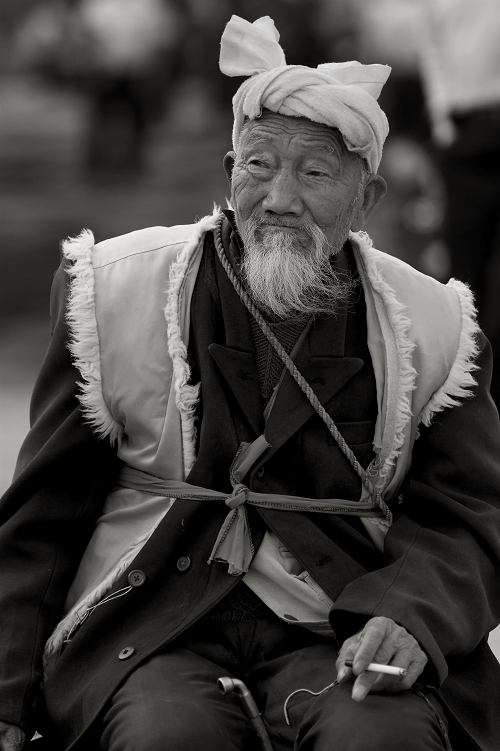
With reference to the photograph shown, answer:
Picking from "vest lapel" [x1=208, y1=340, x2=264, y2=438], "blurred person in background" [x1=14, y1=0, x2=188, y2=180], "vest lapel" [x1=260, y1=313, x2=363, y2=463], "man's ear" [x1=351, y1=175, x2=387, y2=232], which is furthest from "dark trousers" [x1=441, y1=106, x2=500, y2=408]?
"blurred person in background" [x1=14, y1=0, x2=188, y2=180]

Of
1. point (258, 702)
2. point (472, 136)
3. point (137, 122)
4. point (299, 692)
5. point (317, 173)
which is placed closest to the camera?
point (299, 692)

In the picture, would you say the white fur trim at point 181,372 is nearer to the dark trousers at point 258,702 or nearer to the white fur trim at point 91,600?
the white fur trim at point 91,600

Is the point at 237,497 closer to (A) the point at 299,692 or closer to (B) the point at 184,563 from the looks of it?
(B) the point at 184,563

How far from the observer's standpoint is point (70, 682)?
8.42 feet

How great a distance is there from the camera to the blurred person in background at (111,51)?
10.1 m

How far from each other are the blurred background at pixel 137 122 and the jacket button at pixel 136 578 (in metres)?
5.07

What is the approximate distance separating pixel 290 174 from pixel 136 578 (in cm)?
105

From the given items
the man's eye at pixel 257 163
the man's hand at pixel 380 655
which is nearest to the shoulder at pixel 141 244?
the man's eye at pixel 257 163

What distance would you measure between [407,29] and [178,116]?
2.52 m

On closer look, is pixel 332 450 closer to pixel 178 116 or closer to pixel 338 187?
pixel 338 187

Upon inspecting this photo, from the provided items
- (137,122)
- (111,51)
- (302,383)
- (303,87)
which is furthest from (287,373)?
(137,122)

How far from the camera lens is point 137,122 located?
35.5ft

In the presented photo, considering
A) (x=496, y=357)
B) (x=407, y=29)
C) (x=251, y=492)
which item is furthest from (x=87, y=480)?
(x=407, y=29)

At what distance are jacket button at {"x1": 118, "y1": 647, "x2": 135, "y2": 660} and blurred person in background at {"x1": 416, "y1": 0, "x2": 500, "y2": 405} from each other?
147 inches
